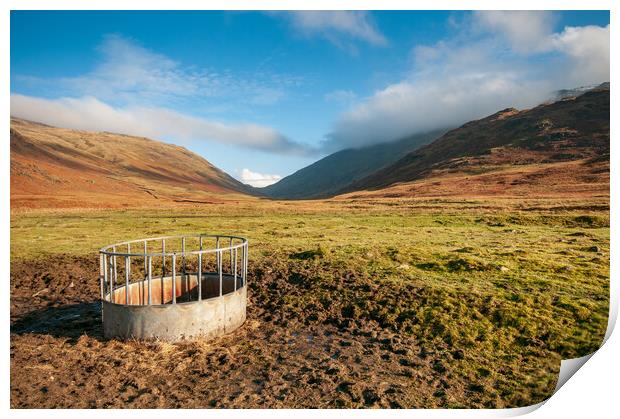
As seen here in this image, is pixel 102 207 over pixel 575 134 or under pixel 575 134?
under

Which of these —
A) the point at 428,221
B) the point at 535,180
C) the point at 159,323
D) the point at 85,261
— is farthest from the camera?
the point at 535,180

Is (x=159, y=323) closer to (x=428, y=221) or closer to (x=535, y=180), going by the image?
(x=428, y=221)

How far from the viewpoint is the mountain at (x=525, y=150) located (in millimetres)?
93188

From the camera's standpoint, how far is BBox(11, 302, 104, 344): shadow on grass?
1321cm

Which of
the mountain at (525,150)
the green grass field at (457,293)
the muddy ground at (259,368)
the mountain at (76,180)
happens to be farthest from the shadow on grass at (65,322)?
the mountain at (525,150)

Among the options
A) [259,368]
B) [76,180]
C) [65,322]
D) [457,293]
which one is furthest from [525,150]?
[76,180]

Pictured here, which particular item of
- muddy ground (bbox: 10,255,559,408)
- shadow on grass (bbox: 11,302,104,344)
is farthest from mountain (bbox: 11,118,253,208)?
muddy ground (bbox: 10,255,559,408)

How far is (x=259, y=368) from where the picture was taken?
35.5 ft

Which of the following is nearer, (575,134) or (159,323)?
(159,323)

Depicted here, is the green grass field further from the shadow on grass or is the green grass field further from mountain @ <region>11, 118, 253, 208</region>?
mountain @ <region>11, 118, 253, 208</region>

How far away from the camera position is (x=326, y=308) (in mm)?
15008

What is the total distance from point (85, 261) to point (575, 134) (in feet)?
478
